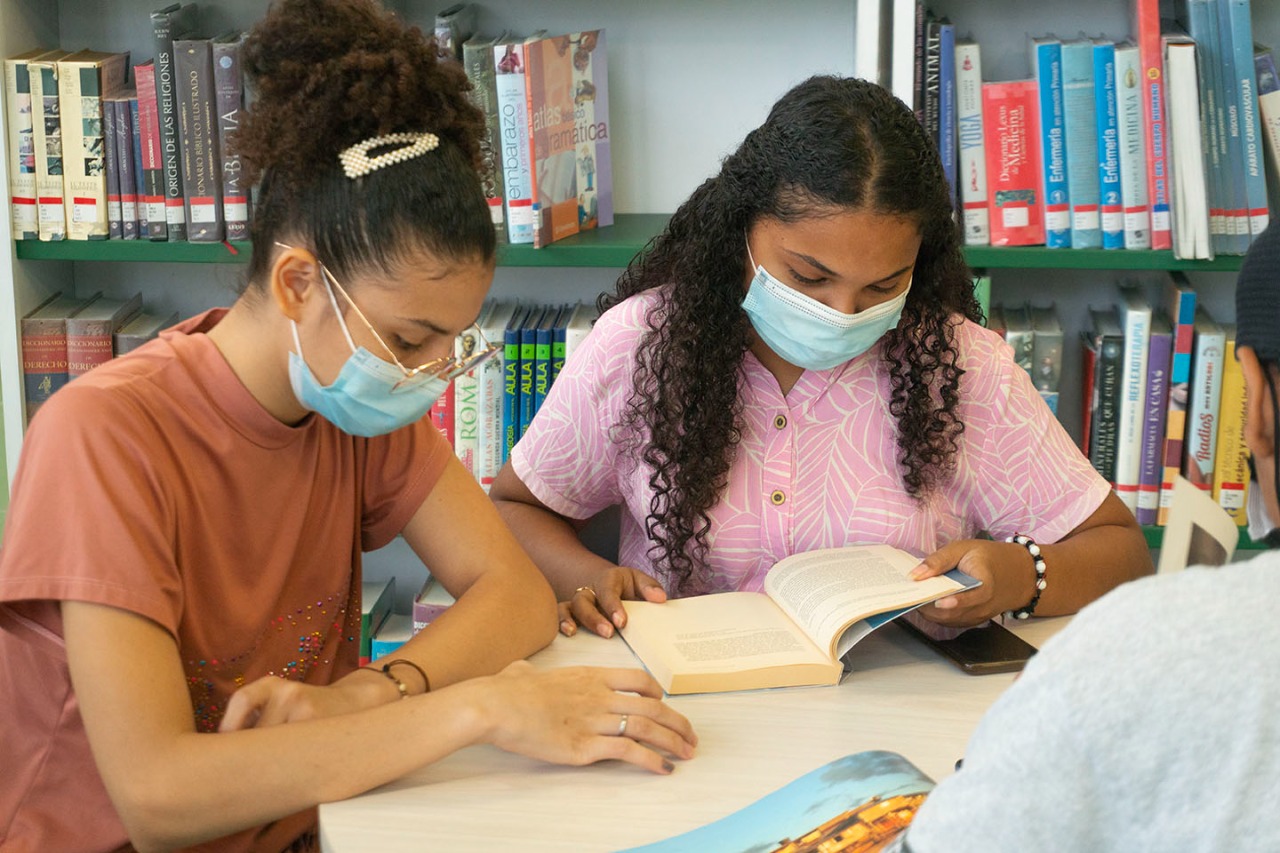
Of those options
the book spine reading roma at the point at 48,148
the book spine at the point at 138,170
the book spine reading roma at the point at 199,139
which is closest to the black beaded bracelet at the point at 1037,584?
the book spine reading roma at the point at 199,139

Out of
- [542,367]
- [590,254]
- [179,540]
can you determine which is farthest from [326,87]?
[542,367]

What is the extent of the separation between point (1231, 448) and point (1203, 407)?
0.28ft

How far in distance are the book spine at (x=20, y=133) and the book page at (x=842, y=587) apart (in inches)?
54.8

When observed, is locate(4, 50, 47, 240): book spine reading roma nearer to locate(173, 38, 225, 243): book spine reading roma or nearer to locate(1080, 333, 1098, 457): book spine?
locate(173, 38, 225, 243): book spine reading roma

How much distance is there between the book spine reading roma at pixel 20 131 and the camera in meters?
1.99

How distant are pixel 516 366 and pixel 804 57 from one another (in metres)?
0.71

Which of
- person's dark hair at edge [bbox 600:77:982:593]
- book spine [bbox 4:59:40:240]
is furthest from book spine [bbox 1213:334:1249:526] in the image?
book spine [bbox 4:59:40:240]

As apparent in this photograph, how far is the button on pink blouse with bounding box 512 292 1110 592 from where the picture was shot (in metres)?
1.47

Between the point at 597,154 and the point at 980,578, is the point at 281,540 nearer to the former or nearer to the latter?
the point at 980,578

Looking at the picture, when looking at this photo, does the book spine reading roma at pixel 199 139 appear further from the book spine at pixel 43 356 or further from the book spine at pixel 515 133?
the book spine at pixel 515 133

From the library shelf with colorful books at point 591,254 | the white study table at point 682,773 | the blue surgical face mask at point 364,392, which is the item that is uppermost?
the library shelf with colorful books at point 591,254

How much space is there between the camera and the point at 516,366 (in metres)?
2.09

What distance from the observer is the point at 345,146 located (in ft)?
3.62

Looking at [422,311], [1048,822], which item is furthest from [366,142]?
[1048,822]
